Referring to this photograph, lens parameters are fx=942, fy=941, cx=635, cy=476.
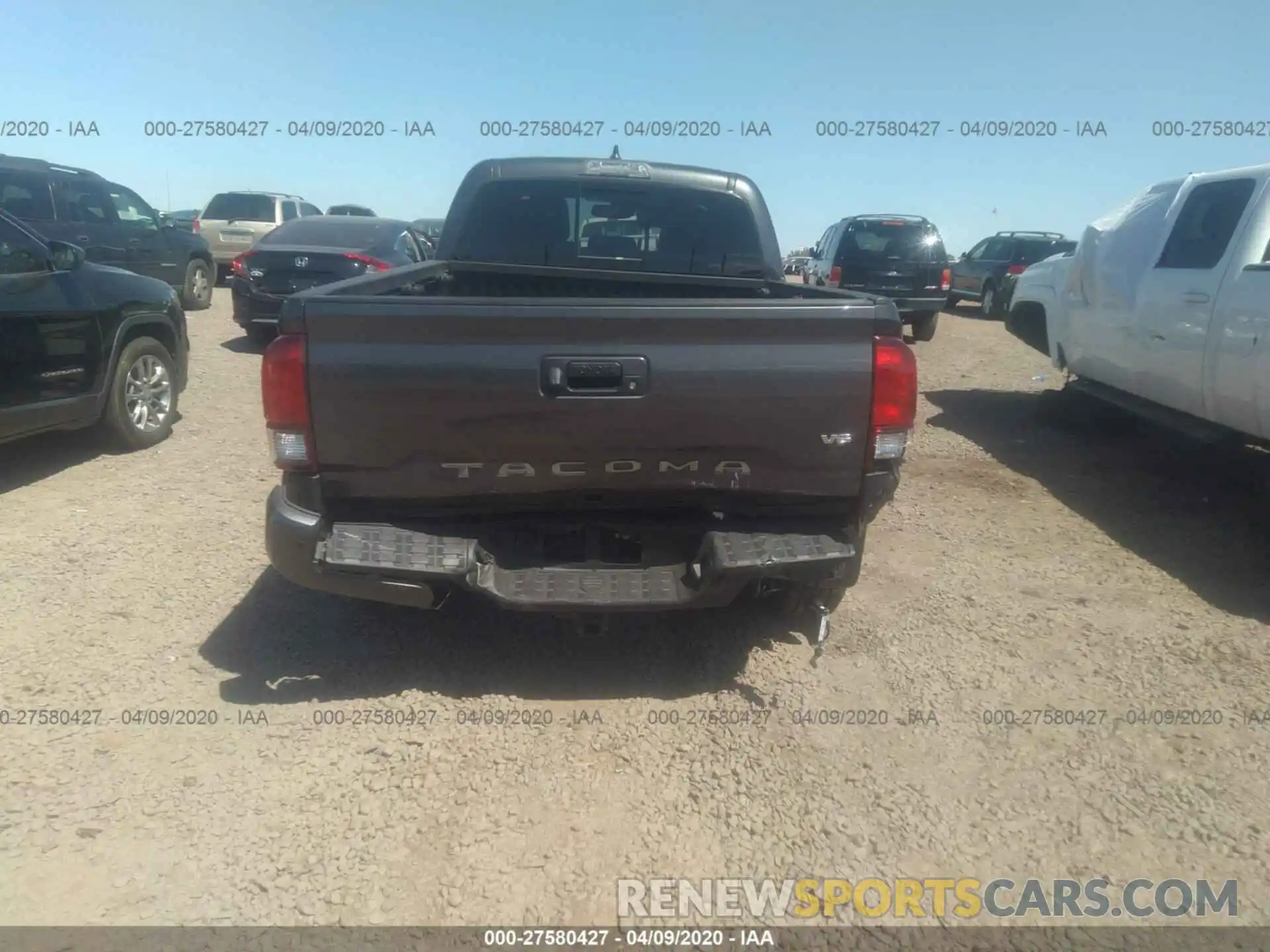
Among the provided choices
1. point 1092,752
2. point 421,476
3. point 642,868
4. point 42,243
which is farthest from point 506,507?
point 42,243

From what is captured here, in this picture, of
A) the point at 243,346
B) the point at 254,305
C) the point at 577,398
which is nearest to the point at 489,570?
the point at 577,398

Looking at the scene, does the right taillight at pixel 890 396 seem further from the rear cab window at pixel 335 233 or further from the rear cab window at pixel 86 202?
the rear cab window at pixel 86 202

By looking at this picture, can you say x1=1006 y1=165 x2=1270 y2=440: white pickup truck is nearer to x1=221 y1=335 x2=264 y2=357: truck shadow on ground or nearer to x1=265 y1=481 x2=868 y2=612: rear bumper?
x1=265 y1=481 x2=868 y2=612: rear bumper

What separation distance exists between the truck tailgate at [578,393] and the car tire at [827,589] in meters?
0.37

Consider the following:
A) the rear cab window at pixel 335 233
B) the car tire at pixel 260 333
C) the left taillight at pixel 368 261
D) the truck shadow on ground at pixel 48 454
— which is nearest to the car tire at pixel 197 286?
the car tire at pixel 260 333

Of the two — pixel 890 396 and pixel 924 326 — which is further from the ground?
pixel 890 396

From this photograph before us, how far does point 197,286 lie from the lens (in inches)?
545

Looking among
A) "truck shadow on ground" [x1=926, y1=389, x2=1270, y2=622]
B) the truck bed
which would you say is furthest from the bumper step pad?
"truck shadow on ground" [x1=926, y1=389, x2=1270, y2=622]

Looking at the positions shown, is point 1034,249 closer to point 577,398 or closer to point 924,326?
point 924,326

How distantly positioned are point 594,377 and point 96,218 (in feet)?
35.2

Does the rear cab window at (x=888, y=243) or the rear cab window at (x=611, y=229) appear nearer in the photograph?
the rear cab window at (x=611, y=229)

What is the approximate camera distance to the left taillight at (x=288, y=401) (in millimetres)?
3029

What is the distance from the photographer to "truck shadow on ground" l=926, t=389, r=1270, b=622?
4945 millimetres

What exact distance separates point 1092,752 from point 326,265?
911 cm
